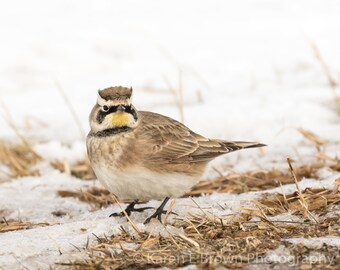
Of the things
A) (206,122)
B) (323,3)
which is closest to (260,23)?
(323,3)

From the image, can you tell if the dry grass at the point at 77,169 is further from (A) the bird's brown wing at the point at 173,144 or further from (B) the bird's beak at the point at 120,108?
(B) the bird's beak at the point at 120,108

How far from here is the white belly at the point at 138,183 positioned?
17.9 ft

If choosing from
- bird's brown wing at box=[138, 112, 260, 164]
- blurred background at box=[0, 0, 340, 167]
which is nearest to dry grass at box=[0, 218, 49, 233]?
bird's brown wing at box=[138, 112, 260, 164]

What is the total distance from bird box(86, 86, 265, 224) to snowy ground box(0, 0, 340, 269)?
10.6 inches

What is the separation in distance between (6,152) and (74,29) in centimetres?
558

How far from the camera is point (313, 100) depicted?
9.98m

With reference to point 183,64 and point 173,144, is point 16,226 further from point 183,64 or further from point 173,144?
point 183,64

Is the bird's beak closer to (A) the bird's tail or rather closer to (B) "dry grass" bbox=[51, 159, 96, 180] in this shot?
(A) the bird's tail

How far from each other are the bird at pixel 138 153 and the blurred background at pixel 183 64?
90.9 inches

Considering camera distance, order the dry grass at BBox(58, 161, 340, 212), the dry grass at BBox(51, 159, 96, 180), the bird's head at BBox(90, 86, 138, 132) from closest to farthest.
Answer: the bird's head at BBox(90, 86, 138, 132)
the dry grass at BBox(58, 161, 340, 212)
the dry grass at BBox(51, 159, 96, 180)

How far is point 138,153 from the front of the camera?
568cm

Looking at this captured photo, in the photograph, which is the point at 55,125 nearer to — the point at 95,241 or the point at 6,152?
the point at 6,152

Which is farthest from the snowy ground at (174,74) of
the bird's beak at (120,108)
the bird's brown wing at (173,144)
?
the bird's beak at (120,108)

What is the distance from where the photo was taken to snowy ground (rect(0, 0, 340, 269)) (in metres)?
7.66
